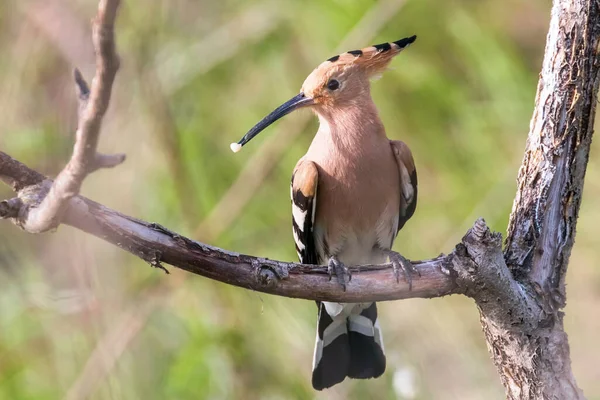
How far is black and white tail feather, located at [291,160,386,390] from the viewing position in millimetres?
2482

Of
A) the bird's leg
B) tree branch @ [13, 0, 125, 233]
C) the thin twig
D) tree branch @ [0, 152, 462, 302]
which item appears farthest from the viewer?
the thin twig

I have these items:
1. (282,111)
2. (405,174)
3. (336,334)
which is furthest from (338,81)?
(336,334)

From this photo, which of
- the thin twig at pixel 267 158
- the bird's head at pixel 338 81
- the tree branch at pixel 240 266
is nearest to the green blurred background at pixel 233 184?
the thin twig at pixel 267 158

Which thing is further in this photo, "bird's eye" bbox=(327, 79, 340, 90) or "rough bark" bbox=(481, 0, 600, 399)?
"bird's eye" bbox=(327, 79, 340, 90)

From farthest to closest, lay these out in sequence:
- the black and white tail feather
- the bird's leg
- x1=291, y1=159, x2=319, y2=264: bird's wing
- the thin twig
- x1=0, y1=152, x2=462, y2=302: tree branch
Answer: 1. the thin twig
2. the black and white tail feather
3. x1=291, y1=159, x2=319, y2=264: bird's wing
4. the bird's leg
5. x1=0, y1=152, x2=462, y2=302: tree branch

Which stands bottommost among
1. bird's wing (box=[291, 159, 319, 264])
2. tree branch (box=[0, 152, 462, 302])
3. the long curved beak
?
tree branch (box=[0, 152, 462, 302])

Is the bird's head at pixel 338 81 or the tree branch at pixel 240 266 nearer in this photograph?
the tree branch at pixel 240 266

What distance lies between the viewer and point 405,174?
246 centimetres

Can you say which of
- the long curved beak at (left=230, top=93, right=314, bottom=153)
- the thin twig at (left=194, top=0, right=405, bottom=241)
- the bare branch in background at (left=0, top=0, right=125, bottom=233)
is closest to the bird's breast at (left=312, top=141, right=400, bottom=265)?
the long curved beak at (left=230, top=93, right=314, bottom=153)

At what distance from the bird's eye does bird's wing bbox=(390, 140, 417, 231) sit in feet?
0.81

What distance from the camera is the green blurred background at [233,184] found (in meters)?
2.91

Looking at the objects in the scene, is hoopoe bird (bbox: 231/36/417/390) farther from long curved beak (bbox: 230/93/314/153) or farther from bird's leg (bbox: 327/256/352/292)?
bird's leg (bbox: 327/256/352/292)

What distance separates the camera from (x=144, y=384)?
2.90 metres

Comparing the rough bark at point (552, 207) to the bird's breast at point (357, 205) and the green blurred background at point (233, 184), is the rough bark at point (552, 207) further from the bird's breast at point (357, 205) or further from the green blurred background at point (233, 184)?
the green blurred background at point (233, 184)
